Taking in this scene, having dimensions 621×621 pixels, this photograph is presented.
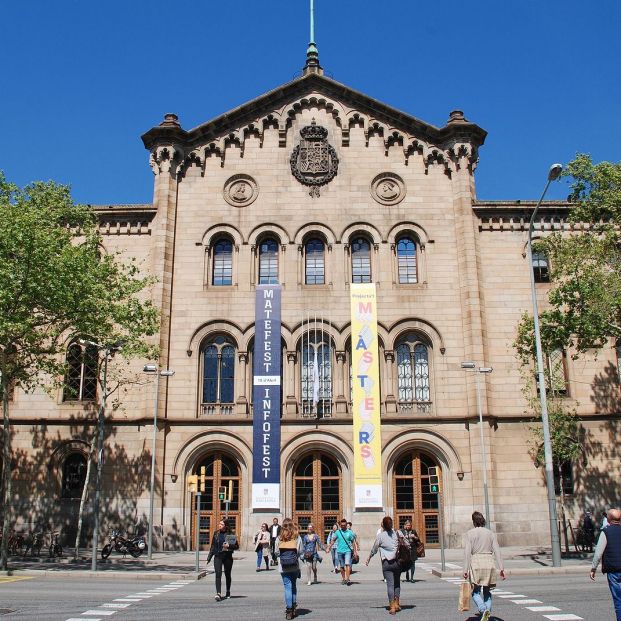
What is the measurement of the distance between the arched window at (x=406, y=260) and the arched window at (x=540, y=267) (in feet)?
18.9

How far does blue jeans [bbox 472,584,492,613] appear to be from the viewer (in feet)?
38.1

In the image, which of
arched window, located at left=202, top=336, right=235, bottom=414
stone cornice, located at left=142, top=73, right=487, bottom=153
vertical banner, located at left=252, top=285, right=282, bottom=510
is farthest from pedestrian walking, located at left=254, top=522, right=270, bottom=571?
stone cornice, located at left=142, top=73, right=487, bottom=153

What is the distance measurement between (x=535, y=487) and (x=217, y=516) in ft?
45.8

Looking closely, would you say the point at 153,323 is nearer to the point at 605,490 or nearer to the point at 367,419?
the point at 367,419

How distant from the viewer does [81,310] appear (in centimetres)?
2525

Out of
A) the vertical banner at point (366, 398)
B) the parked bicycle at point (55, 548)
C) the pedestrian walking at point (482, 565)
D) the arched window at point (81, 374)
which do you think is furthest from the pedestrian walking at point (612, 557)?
the arched window at point (81, 374)

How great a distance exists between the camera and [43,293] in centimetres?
2398

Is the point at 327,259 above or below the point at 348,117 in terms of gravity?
below

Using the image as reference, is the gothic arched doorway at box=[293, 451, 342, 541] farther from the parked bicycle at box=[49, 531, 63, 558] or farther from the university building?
the parked bicycle at box=[49, 531, 63, 558]

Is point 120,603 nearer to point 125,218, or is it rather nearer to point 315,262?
point 315,262

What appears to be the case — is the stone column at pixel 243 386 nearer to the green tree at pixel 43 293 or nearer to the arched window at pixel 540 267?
the green tree at pixel 43 293

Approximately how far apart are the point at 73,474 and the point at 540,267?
78.1 ft

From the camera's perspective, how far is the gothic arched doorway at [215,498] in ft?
104

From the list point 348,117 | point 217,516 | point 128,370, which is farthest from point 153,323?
point 348,117
